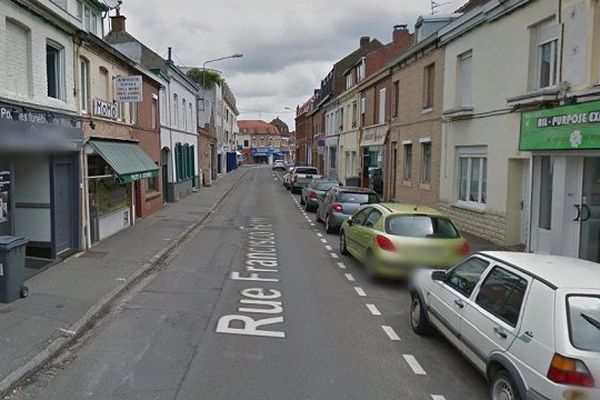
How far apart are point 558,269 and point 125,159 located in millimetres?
11490

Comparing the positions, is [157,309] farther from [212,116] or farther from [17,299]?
[212,116]

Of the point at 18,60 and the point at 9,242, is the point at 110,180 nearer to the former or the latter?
the point at 18,60

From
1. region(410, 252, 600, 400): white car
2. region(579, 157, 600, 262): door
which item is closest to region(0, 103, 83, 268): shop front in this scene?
region(410, 252, 600, 400): white car

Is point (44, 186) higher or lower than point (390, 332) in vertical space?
higher

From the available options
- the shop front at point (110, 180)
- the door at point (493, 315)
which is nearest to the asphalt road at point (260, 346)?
the door at point (493, 315)

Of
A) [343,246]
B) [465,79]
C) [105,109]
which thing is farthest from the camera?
[465,79]

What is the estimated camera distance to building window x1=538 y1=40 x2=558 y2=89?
10.1 m

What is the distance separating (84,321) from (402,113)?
16.3 meters

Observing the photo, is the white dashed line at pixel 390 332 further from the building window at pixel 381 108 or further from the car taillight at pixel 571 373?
the building window at pixel 381 108

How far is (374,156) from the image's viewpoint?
2583 cm

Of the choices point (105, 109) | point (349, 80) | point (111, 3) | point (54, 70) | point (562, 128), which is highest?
point (349, 80)

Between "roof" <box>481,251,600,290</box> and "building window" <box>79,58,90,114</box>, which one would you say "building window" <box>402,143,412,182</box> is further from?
"roof" <box>481,251,600,290</box>

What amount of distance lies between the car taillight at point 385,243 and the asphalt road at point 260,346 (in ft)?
2.51

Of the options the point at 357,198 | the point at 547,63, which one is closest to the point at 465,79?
the point at 547,63
